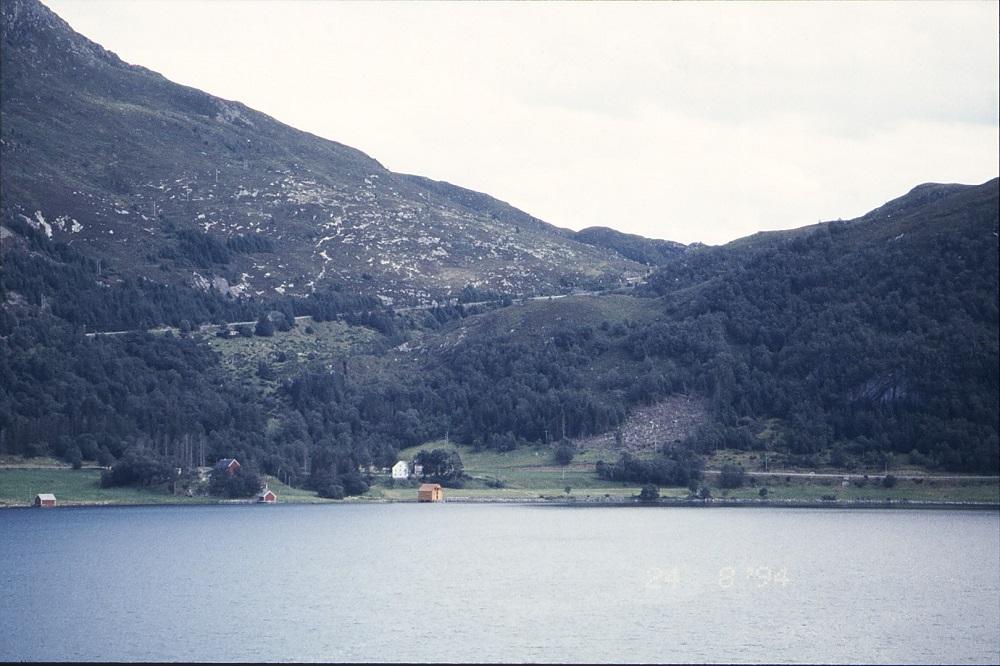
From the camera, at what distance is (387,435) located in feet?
639

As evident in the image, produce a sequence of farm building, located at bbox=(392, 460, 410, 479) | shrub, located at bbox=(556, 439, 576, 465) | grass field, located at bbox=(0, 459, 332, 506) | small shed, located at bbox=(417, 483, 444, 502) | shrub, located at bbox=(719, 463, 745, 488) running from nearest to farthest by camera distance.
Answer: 1. grass field, located at bbox=(0, 459, 332, 506)
2. shrub, located at bbox=(719, 463, 745, 488)
3. small shed, located at bbox=(417, 483, 444, 502)
4. farm building, located at bbox=(392, 460, 410, 479)
5. shrub, located at bbox=(556, 439, 576, 465)

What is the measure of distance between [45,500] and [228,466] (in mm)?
24835

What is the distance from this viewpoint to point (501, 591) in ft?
239

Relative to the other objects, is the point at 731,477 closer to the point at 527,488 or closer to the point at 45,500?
the point at 527,488

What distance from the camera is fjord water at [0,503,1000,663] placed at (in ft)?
182

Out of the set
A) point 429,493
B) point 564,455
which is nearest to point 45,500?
point 429,493

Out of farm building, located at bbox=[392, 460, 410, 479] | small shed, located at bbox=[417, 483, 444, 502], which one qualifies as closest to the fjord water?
small shed, located at bbox=[417, 483, 444, 502]

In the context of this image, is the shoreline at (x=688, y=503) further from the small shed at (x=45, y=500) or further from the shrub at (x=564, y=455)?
the shrub at (x=564, y=455)

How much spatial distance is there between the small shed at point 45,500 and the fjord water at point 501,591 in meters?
5.48

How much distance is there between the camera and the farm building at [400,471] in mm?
170750

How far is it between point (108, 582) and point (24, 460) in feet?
243

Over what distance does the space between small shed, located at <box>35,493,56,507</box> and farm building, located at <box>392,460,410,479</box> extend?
1995 inches

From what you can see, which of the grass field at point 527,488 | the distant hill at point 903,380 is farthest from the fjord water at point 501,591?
the distant hill at point 903,380

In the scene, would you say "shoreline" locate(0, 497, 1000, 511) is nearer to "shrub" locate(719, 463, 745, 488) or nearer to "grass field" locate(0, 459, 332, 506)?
"grass field" locate(0, 459, 332, 506)
